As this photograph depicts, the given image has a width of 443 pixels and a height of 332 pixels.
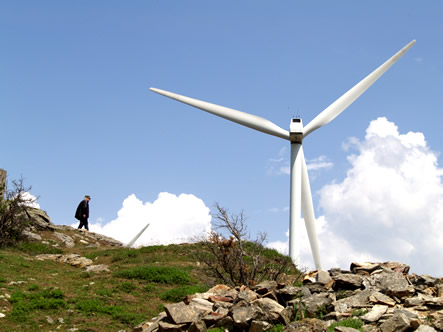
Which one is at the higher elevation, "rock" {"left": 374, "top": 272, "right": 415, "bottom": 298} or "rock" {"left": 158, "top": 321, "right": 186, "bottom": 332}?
"rock" {"left": 374, "top": 272, "right": 415, "bottom": 298}

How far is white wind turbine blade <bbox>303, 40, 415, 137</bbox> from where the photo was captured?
1172 inches

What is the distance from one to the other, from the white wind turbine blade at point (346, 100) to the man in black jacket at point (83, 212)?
1726 centimetres

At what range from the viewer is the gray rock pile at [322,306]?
1230cm

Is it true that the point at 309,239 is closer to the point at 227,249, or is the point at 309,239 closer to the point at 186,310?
the point at 227,249

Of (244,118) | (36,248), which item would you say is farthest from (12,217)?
(244,118)

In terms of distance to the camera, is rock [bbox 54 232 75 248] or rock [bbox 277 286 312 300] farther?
rock [bbox 54 232 75 248]

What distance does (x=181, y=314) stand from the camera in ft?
45.0

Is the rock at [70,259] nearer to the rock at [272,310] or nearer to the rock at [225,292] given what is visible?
the rock at [225,292]

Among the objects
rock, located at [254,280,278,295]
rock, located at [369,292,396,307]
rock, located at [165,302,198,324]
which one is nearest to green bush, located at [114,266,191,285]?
rock, located at [254,280,278,295]

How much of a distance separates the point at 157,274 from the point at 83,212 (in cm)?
1759

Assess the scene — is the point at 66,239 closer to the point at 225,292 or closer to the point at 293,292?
the point at 225,292

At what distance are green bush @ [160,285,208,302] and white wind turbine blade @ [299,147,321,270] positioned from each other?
31.3 ft

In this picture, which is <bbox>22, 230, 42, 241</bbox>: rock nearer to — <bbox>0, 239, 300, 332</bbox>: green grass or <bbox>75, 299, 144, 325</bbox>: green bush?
<bbox>0, 239, 300, 332</bbox>: green grass

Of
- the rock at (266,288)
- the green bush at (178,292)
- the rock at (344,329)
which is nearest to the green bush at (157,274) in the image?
the green bush at (178,292)
